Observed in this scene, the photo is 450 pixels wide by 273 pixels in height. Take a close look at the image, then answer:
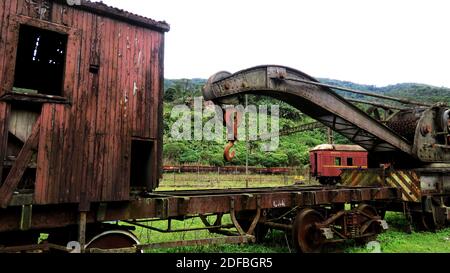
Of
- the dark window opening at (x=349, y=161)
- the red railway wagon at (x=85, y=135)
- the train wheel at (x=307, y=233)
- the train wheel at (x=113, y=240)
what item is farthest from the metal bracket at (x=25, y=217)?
the dark window opening at (x=349, y=161)

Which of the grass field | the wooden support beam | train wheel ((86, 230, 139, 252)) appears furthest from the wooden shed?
the grass field

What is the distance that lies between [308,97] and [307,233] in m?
3.03

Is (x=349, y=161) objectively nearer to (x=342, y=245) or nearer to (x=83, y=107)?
(x=342, y=245)

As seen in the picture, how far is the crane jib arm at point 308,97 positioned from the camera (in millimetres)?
6625

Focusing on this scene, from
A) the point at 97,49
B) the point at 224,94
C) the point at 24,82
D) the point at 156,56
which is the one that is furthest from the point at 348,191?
the point at 24,82

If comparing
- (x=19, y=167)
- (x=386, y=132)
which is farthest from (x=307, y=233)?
(x=19, y=167)

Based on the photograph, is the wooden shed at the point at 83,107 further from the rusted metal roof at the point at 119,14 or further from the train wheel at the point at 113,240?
the train wheel at the point at 113,240

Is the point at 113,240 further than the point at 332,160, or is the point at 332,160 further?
the point at 332,160

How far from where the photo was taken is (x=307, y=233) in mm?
6922

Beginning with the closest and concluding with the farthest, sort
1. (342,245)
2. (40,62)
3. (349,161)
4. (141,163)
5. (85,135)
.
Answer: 1. (85,135)
2. (141,163)
3. (40,62)
4. (342,245)
5. (349,161)

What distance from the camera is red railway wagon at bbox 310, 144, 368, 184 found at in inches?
1040
